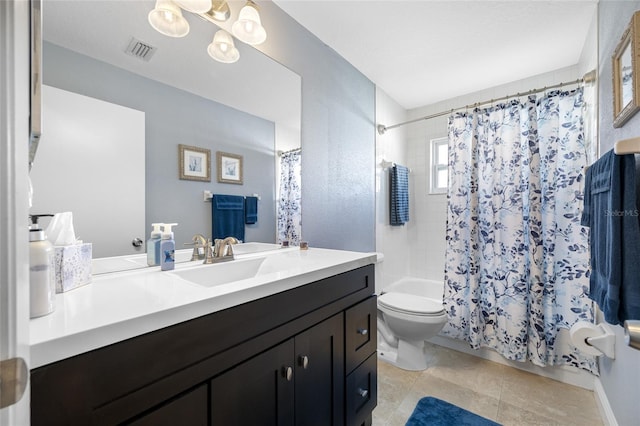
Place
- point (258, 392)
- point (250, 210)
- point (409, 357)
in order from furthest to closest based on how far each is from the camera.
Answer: point (409, 357) < point (250, 210) < point (258, 392)

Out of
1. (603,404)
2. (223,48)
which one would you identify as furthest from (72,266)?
(603,404)

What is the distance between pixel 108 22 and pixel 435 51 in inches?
75.2

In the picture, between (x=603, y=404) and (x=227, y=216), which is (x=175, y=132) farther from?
(x=603, y=404)

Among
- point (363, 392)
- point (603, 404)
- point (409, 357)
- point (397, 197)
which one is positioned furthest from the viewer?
point (397, 197)

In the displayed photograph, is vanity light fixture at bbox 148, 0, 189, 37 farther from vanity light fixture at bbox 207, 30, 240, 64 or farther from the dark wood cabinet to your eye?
the dark wood cabinet

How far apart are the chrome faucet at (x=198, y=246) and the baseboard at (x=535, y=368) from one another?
2142mm

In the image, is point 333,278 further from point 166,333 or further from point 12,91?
point 12,91

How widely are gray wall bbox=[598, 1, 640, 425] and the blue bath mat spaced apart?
58 centimetres

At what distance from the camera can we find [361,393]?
4.26ft

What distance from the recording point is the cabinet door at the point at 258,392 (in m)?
0.73

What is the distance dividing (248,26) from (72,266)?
4.00 ft

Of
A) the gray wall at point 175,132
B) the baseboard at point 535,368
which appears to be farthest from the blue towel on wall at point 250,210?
the baseboard at point 535,368

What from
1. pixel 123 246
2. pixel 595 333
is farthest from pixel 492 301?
pixel 123 246

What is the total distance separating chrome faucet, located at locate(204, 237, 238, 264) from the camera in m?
1.22
